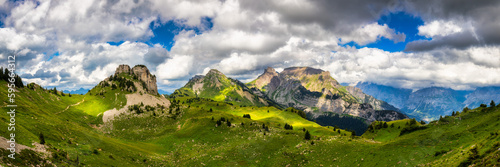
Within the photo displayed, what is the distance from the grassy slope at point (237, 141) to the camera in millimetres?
47763

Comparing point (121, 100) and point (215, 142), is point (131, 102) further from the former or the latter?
point (215, 142)

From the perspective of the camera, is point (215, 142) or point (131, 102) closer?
point (215, 142)

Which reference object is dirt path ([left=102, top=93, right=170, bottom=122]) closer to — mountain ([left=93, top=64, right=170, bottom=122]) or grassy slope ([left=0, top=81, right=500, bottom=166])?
mountain ([left=93, top=64, right=170, bottom=122])

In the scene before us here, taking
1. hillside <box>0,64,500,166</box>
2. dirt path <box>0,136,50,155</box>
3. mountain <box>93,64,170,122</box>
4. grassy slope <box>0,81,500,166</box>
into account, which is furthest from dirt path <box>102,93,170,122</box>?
dirt path <box>0,136,50,155</box>

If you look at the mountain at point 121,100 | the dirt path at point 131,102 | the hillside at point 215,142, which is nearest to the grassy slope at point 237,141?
the hillside at point 215,142

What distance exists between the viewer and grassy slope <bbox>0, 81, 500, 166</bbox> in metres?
47.8

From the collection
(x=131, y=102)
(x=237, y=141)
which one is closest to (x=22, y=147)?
(x=237, y=141)

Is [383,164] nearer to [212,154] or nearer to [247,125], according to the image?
[212,154]

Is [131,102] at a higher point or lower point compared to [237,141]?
higher

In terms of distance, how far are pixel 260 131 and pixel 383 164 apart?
61036 mm

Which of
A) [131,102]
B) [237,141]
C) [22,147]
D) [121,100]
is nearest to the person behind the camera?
[22,147]

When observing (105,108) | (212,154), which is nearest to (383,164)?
(212,154)

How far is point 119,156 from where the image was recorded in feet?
203

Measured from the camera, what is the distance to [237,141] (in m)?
96.6
